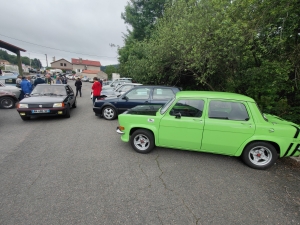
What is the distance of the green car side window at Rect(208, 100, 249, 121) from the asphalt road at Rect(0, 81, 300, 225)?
1083mm

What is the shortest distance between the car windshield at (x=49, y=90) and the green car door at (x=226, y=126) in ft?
21.7

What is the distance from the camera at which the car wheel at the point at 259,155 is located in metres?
3.02

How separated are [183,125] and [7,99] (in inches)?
393

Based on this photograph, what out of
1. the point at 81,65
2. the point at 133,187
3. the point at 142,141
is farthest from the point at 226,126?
the point at 81,65

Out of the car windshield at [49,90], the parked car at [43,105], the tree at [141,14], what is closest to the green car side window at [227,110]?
the parked car at [43,105]

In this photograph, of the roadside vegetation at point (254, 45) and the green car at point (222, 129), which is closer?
the green car at point (222, 129)

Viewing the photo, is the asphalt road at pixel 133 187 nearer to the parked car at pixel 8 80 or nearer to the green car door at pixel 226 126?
the green car door at pixel 226 126

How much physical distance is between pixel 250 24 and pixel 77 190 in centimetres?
721

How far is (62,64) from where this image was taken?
233 feet

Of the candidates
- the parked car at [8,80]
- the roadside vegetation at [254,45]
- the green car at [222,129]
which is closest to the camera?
the green car at [222,129]

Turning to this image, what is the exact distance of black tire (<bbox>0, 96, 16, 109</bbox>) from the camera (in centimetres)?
786

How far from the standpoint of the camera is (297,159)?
11.2ft

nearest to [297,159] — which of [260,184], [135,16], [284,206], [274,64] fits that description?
[260,184]

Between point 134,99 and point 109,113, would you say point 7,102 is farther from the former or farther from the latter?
point 134,99
